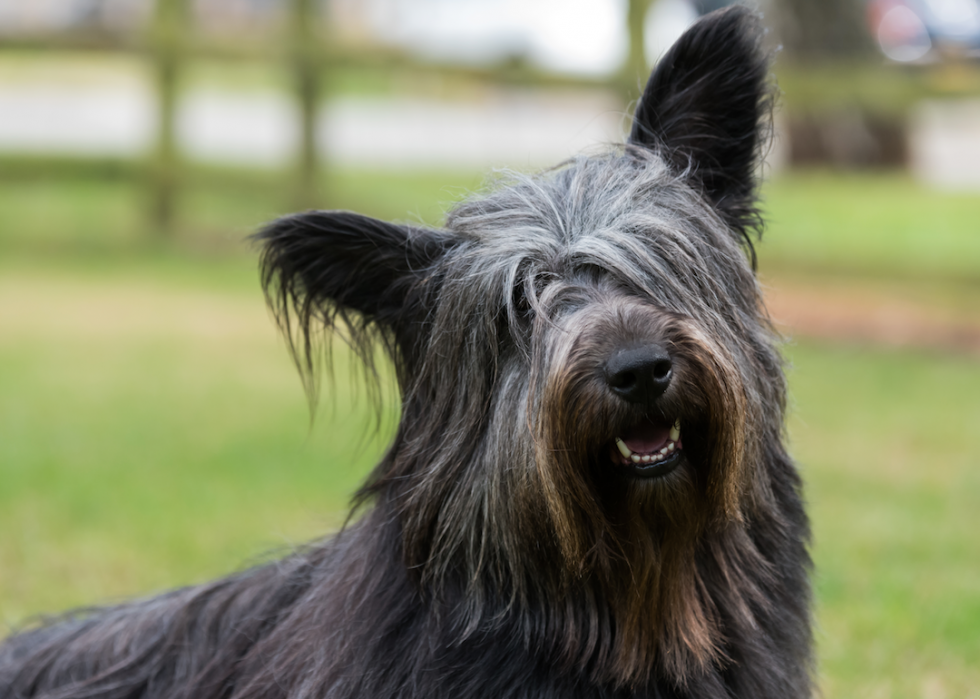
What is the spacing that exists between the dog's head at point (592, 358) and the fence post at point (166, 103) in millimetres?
12557

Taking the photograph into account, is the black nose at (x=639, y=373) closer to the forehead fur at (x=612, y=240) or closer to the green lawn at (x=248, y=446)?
the forehead fur at (x=612, y=240)

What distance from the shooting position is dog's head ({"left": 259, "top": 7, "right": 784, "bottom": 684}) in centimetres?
Answer: 269

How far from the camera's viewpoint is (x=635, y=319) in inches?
106

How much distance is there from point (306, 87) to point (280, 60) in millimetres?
493

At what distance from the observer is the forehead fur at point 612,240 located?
2.91m

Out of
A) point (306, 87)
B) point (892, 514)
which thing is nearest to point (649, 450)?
point (892, 514)

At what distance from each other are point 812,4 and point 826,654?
568 inches

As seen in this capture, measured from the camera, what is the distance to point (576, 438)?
8.68ft

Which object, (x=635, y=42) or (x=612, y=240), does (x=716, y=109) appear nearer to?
(x=612, y=240)

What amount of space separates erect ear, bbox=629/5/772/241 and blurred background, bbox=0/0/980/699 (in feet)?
0.66

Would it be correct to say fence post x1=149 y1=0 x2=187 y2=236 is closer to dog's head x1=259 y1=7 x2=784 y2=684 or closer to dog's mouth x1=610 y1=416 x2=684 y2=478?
dog's head x1=259 y1=7 x2=784 y2=684

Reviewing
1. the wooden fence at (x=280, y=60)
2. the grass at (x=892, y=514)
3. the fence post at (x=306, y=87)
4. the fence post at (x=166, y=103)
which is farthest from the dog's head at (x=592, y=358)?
the fence post at (x=166, y=103)

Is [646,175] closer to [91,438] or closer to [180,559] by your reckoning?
[180,559]

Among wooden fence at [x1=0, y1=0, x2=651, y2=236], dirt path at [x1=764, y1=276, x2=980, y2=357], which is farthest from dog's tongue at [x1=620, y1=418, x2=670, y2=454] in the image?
wooden fence at [x1=0, y1=0, x2=651, y2=236]
